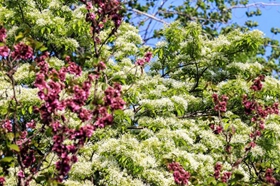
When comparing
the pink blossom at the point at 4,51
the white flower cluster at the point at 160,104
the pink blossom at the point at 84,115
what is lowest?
the pink blossom at the point at 84,115

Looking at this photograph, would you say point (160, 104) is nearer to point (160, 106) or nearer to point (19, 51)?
point (160, 106)

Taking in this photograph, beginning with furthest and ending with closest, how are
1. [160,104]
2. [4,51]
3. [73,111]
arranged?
[160,104], [4,51], [73,111]

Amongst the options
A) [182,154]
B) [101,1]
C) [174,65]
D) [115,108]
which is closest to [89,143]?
[182,154]

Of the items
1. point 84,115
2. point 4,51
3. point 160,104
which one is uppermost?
point 160,104

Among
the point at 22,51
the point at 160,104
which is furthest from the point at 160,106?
the point at 22,51

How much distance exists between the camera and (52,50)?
11.0 m

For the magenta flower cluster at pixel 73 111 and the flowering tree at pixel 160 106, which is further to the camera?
the flowering tree at pixel 160 106

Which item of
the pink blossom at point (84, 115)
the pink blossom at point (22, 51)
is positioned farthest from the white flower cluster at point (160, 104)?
the pink blossom at point (84, 115)

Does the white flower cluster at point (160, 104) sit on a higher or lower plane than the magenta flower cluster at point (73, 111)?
higher

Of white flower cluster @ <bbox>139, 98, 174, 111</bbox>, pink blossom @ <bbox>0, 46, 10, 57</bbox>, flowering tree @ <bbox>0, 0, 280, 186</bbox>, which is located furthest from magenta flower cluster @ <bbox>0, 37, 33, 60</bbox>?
white flower cluster @ <bbox>139, 98, 174, 111</bbox>

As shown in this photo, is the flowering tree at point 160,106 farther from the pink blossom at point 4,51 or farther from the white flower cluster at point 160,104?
the pink blossom at point 4,51

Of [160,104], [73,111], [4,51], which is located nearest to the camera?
[73,111]

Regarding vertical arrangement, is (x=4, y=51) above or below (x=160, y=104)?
below

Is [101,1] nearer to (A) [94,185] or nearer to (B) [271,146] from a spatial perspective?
(A) [94,185]
